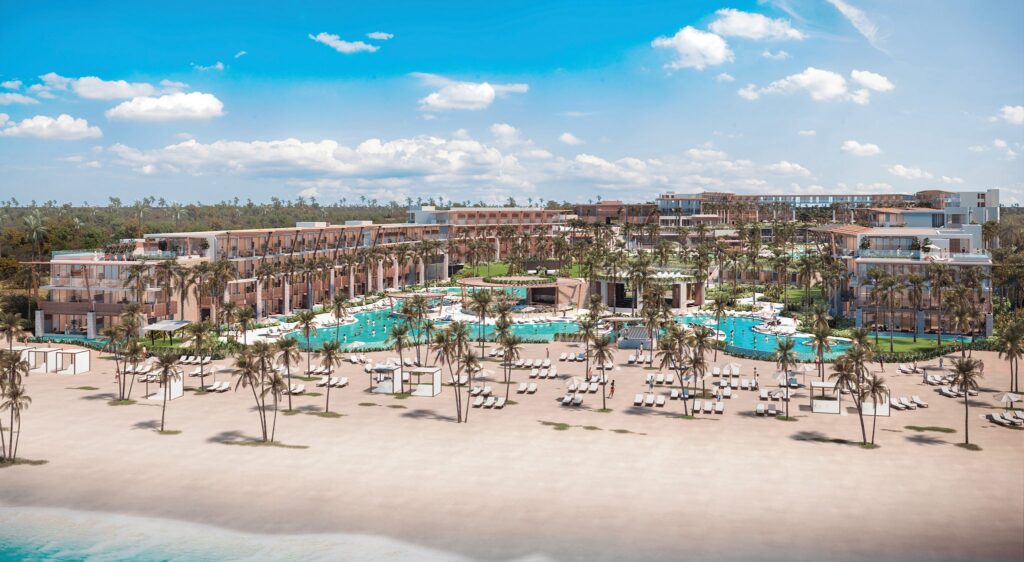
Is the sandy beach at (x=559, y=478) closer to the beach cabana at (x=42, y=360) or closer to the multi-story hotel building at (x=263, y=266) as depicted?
the beach cabana at (x=42, y=360)

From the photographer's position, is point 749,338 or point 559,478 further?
point 749,338

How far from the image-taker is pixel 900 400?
187 ft

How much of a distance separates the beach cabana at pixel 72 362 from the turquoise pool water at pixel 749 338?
2442 inches

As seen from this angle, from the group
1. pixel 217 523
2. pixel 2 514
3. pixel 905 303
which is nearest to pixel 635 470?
pixel 217 523

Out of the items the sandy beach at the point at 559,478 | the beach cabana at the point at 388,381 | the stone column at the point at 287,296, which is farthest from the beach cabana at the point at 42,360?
the stone column at the point at 287,296

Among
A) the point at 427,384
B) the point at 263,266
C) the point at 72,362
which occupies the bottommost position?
the point at 427,384

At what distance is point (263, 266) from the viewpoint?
99625 mm

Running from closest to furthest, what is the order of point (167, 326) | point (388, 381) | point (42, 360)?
1. point (388, 381)
2. point (42, 360)
3. point (167, 326)

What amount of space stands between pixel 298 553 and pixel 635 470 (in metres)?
18.2

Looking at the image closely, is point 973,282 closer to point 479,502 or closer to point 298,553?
point 479,502

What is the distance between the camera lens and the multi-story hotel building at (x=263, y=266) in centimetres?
8638

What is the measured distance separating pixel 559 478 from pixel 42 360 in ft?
178

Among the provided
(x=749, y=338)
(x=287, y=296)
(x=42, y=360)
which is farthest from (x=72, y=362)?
(x=749, y=338)

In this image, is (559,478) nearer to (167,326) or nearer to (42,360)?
(42,360)
